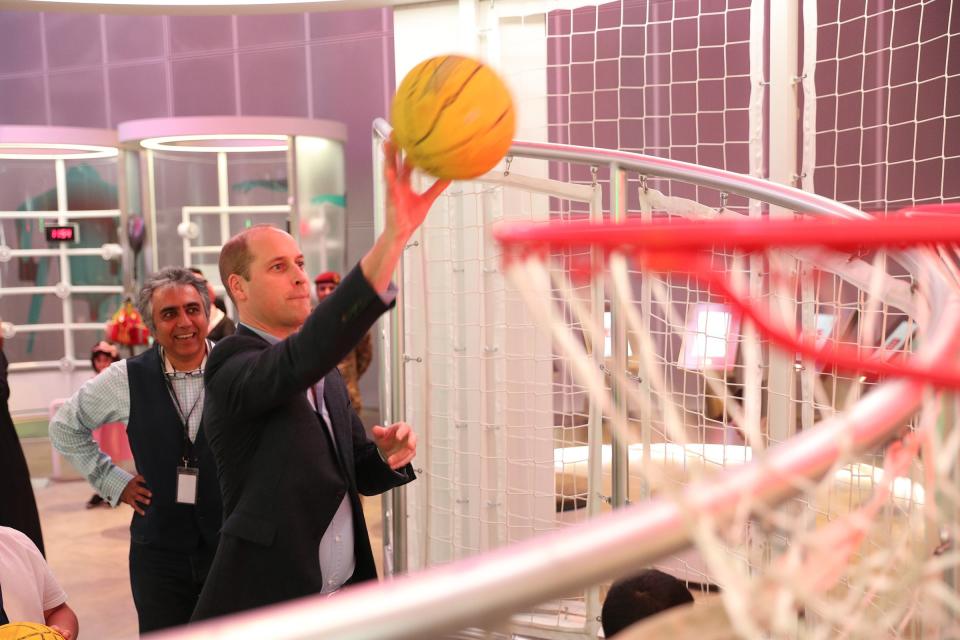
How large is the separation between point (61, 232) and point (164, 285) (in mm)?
5578

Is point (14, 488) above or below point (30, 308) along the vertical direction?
below

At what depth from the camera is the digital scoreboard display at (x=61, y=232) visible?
8.12 m

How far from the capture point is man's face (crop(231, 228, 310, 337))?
2117mm

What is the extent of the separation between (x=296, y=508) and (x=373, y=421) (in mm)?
6795

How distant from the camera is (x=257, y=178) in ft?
25.2

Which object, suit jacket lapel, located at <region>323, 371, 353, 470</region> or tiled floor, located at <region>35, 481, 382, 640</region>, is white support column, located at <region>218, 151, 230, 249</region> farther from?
suit jacket lapel, located at <region>323, 371, 353, 470</region>

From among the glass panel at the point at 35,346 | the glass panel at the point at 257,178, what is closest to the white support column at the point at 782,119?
the glass panel at the point at 257,178

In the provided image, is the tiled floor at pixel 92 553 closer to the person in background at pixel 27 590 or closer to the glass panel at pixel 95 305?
the person in background at pixel 27 590

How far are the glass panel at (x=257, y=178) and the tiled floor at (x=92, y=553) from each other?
8.48 ft

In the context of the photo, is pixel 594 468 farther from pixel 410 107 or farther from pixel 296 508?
pixel 410 107

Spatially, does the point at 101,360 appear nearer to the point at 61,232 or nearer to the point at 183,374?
the point at 61,232

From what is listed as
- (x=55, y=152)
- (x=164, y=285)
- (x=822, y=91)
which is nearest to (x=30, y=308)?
(x=55, y=152)

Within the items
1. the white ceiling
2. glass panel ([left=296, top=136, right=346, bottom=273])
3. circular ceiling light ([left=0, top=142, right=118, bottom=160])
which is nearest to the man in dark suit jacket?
the white ceiling

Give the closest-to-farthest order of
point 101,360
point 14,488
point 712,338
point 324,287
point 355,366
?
point 14,488 < point 712,338 < point 355,366 < point 324,287 < point 101,360
